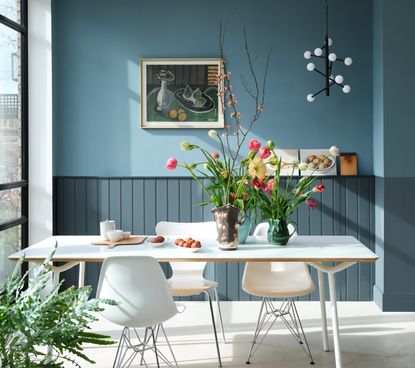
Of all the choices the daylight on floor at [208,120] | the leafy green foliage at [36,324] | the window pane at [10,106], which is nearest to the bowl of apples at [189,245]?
the daylight on floor at [208,120]

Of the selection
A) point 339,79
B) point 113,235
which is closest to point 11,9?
point 113,235

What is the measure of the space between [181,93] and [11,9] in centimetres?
154

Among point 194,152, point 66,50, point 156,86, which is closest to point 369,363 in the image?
point 194,152

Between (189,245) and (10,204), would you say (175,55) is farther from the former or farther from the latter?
(189,245)

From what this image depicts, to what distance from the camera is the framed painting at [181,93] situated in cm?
547

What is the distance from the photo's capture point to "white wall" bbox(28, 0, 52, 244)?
17.6 feet

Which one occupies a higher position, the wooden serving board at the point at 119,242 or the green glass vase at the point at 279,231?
the green glass vase at the point at 279,231

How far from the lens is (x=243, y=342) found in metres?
4.27

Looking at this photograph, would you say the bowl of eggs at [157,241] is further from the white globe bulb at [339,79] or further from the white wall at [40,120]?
the white globe bulb at [339,79]

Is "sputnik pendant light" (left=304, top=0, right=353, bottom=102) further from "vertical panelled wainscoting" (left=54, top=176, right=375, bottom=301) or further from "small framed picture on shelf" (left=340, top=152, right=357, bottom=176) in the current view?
"vertical panelled wainscoting" (left=54, top=176, right=375, bottom=301)

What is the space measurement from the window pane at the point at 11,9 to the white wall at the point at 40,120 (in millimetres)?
166

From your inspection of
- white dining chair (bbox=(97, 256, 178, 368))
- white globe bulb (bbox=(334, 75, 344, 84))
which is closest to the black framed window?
white dining chair (bbox=(97, 256, 178, 368))

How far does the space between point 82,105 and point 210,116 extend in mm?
1143

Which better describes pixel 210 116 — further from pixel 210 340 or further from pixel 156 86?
pixel 210 340
